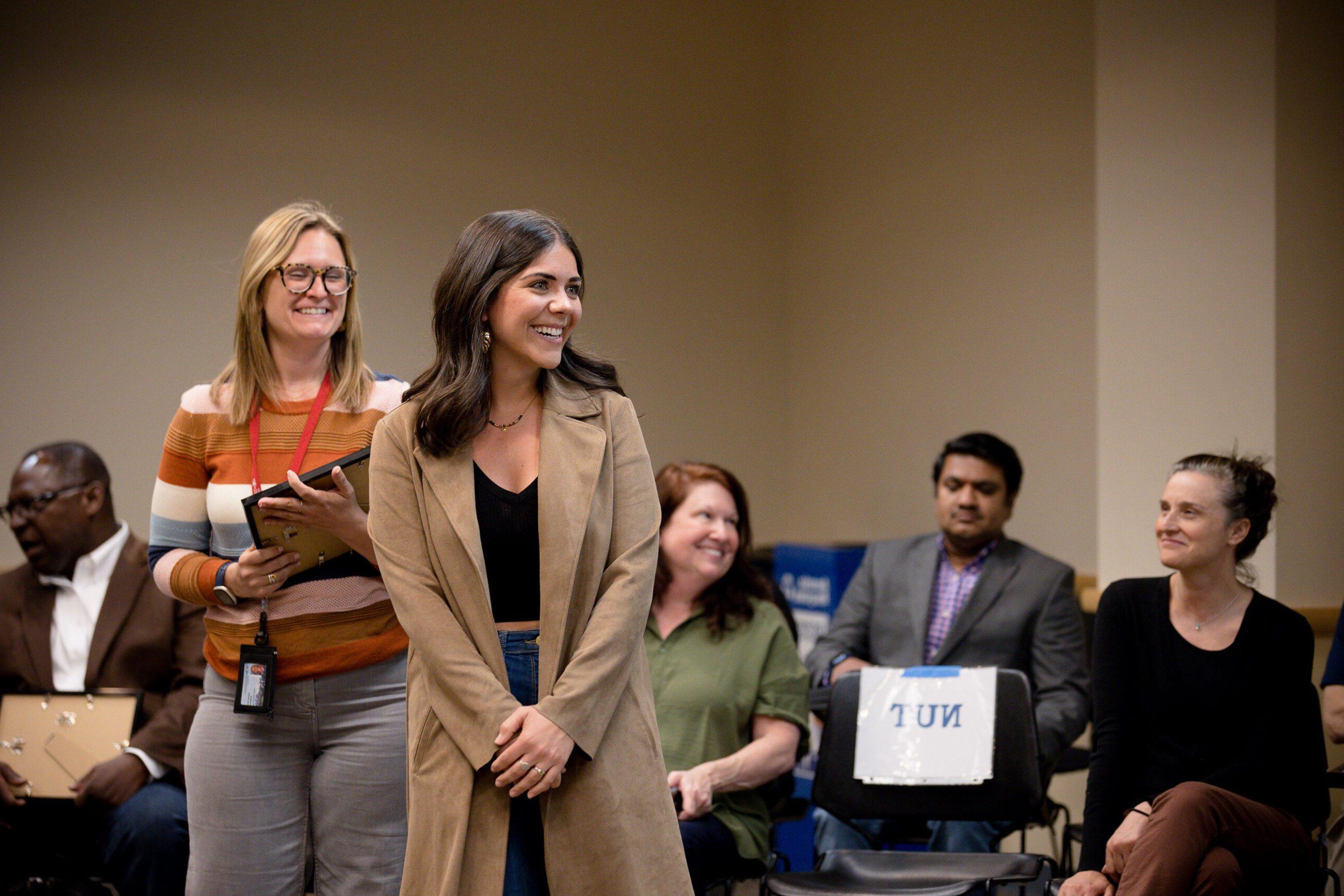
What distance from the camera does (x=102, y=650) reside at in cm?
364

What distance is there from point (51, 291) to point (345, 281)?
3461mm

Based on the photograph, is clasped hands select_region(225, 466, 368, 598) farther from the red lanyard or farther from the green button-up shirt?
the green button-up shirt

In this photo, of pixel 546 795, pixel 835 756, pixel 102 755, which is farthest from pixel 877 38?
pixel 546 795

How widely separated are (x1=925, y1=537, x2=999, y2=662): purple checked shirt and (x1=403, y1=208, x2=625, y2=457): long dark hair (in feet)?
7.97

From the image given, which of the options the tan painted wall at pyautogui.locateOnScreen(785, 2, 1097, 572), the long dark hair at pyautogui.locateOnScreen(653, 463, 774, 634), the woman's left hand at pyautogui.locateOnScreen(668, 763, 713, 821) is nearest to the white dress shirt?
the long dark hair at pyautogui.locateOnScreen(653, 463, 774, 634)

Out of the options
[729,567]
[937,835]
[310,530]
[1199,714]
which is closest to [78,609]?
[310,530]

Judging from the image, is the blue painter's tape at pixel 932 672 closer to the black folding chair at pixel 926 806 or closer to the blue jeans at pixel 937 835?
the black folding chair at pixel 926 806

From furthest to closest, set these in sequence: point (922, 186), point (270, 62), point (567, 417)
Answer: point (922, 186)
point (270, 62)
point (567, 417)

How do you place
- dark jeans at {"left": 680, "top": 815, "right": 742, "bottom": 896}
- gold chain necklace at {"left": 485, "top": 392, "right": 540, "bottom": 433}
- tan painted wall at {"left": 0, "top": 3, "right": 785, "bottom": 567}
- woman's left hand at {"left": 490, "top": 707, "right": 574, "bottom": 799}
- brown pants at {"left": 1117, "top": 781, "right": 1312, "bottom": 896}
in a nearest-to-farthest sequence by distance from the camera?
woman's left hand at {"left": 490, "top": 707, "right": 574, "bottom": 799} < gold chain necklace at {"left": 485, "top": 392, "right": 540, "bottom": 433} < brown pants at {"left": 1117, "top": 781, "right": 1312, "bottom": 896} < dark jeans at {"left": 680, "top": 815, "right": 742, "bottom": 896} < tan painted wall at {"left": 0, "top": 3, "right": 785, "bottom": 567}

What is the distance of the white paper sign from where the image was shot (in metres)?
3.23

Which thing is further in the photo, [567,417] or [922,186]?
[922,186]

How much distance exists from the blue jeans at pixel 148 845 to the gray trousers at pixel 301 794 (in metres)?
1.14

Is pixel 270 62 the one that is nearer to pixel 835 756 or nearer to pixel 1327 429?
pixel 835 756

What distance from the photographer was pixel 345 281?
2.47 metres
